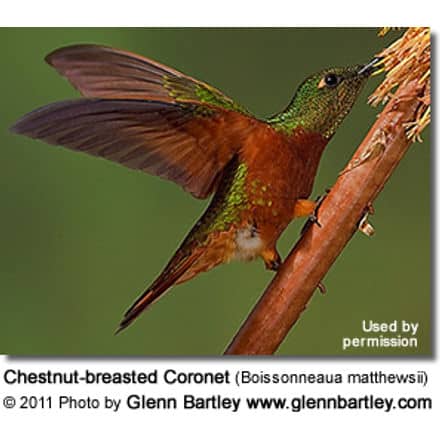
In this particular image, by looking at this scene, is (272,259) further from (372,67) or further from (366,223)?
(372,67)

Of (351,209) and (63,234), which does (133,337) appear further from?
(351,209)

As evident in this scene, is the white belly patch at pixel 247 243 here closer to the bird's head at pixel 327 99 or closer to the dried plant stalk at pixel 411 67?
the bird's head at pixel 327 99

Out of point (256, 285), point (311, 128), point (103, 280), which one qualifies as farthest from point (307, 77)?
point (103, 280)

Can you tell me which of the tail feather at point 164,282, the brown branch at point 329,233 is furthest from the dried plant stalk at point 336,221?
the tail feather at point 164,282

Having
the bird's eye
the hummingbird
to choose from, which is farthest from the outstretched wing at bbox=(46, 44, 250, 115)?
the bird's eye

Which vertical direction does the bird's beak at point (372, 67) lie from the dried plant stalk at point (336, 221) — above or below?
above

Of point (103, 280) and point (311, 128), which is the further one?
point (103, 280)

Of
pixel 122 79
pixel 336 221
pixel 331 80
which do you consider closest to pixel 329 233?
pixel 336 221
